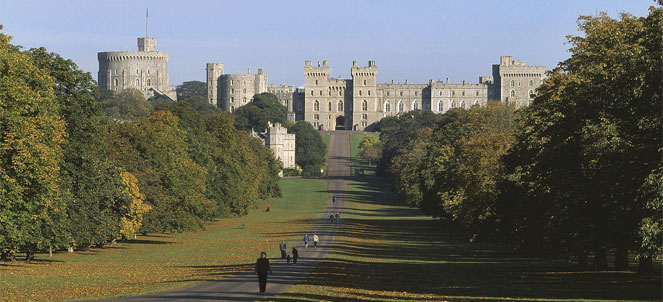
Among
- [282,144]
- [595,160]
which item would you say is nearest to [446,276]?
[595,160]

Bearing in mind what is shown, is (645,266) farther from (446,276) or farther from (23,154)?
(23,154)

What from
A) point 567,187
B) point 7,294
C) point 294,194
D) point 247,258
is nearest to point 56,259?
point 247,258

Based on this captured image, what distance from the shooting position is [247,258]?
49656 millimetres

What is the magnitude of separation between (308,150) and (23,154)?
14838 centimetres

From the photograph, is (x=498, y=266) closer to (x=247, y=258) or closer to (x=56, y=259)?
(x=247, y=258)

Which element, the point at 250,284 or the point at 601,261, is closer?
the point at 250,284

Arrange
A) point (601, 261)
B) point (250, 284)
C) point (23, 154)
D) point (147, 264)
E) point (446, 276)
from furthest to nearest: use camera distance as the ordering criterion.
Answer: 1. point (147, 264)
2. point (446, 276)
3. point (601, 261)
4. point (23, 154)
5. point (250, 284)

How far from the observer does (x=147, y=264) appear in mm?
45250

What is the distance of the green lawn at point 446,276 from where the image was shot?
29.0 metres

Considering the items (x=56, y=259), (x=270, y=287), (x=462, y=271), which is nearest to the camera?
(x=270, y=287)

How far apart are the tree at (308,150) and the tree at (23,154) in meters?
138

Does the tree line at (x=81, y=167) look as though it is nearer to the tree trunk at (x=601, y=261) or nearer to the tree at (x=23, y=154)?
the tree at (x=23, y=154)

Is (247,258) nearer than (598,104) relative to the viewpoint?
No

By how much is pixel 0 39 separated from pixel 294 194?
96039mm
